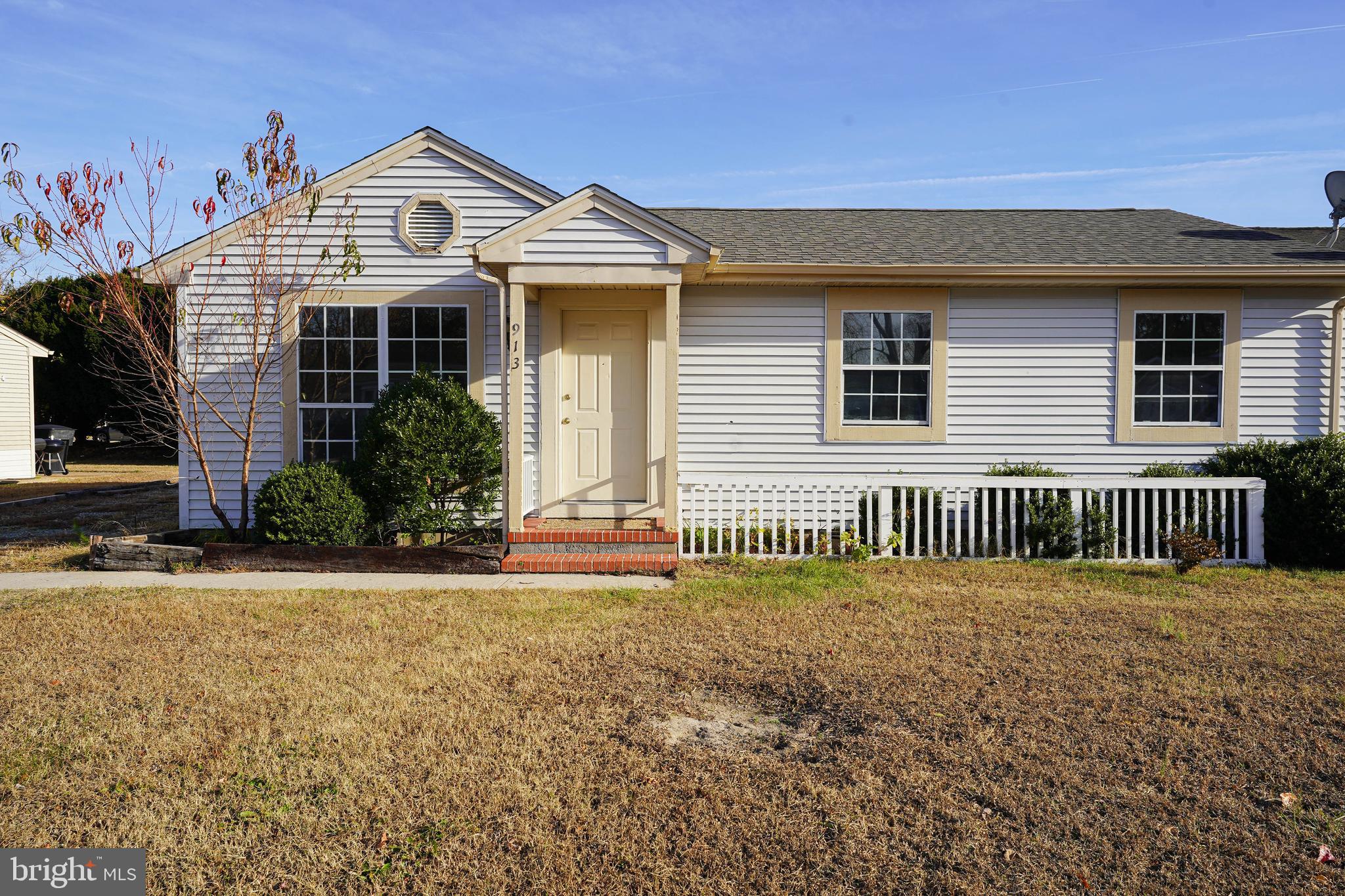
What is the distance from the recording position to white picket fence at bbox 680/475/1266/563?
28.8 feet

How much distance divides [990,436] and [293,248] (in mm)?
8397

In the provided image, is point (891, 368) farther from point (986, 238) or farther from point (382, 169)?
point (382, 169)

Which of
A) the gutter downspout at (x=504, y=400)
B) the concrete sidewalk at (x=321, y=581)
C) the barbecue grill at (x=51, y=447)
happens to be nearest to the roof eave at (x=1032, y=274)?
the gutter downspout at (x=504, y=400)

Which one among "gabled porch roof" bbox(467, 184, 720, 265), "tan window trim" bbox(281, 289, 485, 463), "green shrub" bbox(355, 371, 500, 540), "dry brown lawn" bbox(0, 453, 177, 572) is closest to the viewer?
"gabled porch roof" bbox(467, 184, 720, 265)

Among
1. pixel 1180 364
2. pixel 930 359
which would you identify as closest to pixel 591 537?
pixel 930 359

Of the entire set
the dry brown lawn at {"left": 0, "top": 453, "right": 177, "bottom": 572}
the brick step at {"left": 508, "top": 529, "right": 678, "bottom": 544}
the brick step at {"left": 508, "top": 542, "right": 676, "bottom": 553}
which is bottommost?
the dry brown lawn at {"left": 0, "top": 453, "right": 177, "bottom": 572}

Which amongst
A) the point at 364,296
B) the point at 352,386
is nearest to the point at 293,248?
the point at 364,296

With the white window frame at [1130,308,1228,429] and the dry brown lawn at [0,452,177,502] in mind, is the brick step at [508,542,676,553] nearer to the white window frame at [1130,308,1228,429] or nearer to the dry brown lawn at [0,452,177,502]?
the white window frame at [1130,308,1228,429]

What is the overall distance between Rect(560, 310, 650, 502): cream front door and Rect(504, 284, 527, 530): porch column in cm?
141

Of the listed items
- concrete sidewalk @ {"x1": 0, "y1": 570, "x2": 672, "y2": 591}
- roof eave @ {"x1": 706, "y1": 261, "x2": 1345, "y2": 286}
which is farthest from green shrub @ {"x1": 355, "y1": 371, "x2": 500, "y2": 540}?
roof eave @ {"x1": 706, "y1": 261, "x2": 1345, "y2": 286}

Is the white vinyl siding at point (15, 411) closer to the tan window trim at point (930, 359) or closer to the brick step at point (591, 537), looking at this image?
the brick step at point (591, 537)

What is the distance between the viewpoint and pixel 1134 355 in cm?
1001

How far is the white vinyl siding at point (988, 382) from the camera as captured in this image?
10000mm

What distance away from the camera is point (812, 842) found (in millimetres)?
3223
